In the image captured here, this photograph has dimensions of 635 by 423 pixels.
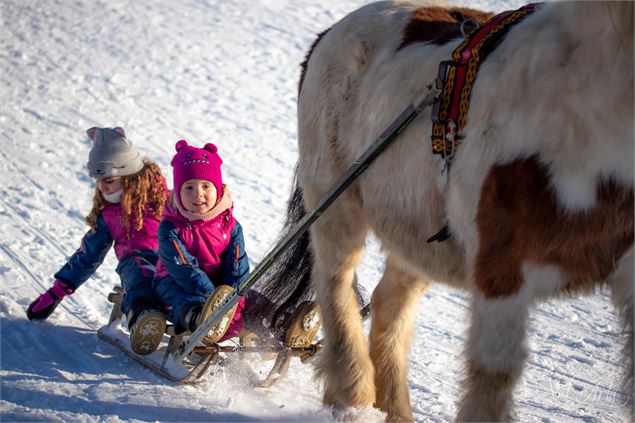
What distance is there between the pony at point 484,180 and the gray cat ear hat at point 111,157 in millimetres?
1270

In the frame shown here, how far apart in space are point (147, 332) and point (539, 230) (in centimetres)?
222

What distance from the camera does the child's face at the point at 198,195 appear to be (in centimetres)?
412

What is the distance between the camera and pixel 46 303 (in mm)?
4328

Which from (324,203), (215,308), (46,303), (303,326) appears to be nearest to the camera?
(324,203)

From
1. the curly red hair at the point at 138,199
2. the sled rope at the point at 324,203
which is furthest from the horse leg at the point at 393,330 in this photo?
the curly red hair at the point at 138,199

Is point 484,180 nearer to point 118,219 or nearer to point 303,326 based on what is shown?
point 303,326

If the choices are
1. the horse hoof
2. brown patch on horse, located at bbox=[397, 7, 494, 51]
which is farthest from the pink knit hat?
the horse hoof

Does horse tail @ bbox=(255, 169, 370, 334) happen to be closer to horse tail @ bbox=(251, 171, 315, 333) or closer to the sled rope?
horse tail @ bbox=(251, 171, 315, 333)

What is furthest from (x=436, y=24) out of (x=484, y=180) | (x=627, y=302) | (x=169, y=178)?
(x=169, y=178)

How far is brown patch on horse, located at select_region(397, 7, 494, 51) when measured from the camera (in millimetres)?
3328

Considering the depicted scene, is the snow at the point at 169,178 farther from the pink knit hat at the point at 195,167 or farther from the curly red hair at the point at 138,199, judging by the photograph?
the pink knit hat at the point at 195,167

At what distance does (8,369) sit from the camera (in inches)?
147

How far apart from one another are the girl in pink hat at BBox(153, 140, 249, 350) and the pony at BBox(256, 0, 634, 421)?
0.64m

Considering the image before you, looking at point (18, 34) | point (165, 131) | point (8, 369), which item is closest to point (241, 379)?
point (8, 369)
